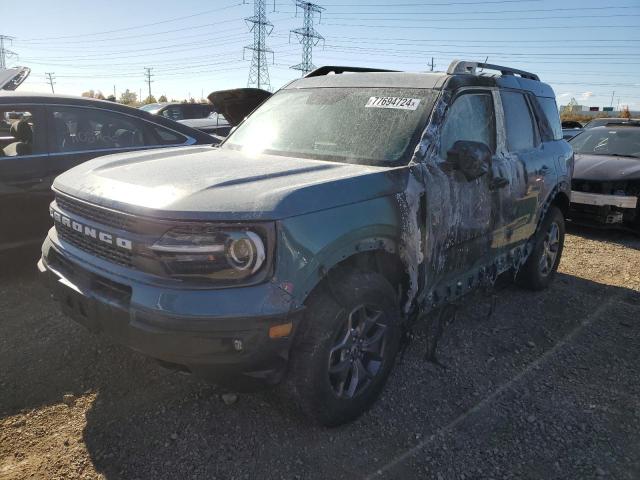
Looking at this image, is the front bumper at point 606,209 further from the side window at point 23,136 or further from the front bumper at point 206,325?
the side window at point 23,136

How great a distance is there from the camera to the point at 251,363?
232 cm

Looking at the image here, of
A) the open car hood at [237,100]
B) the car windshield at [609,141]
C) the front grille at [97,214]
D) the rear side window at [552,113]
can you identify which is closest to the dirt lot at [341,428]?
the front grille at [97,214]

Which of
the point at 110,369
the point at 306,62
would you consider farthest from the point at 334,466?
the point at 306,62

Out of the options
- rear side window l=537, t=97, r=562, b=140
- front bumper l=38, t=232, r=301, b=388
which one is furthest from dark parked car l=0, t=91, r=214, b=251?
rear side window l=537, t=97, r=562, b=140

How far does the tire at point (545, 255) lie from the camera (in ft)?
16.0

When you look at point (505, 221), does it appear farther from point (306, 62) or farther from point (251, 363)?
point (306, 62)

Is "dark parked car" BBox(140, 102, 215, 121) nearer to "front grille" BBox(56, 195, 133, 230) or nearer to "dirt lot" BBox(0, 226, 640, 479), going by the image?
"dirt lot" BBox(0, 226, 640, 479)

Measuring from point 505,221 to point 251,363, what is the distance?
98.1 inches

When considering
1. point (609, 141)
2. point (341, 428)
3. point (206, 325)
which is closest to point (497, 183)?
point (341, 428)

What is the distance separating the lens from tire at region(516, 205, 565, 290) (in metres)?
4.87

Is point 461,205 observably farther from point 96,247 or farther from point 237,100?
point 237,100

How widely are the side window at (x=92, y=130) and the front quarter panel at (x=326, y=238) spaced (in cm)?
332

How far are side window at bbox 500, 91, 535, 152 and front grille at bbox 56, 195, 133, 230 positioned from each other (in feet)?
9.72

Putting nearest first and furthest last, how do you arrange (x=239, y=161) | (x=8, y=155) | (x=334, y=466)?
(x=334, y=466) < (x=239, y=161) < (x=8, y=155)
